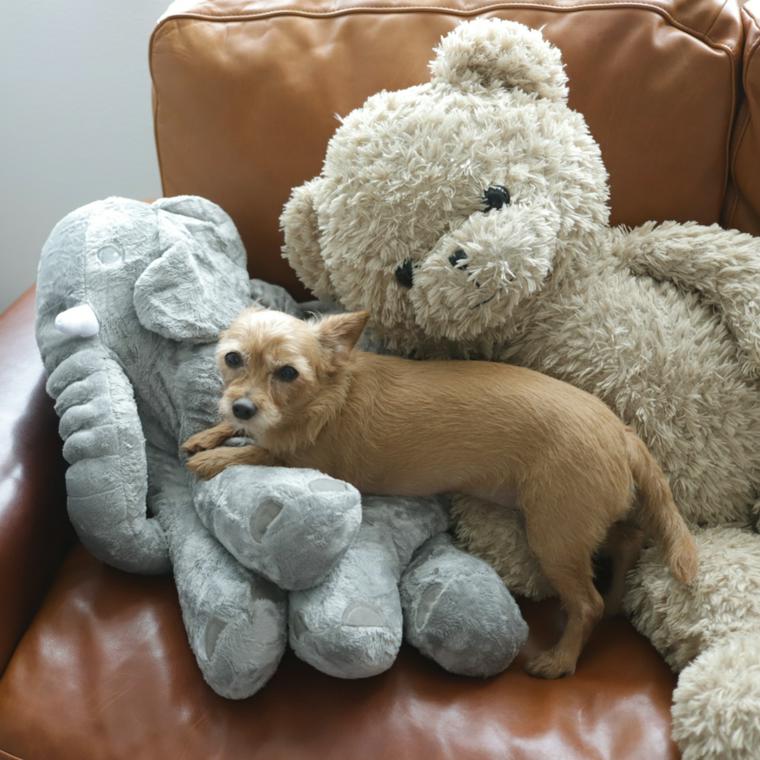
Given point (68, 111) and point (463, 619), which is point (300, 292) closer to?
point (463, 619)

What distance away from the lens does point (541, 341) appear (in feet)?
3.51

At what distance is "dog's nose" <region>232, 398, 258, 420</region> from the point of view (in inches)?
35.7

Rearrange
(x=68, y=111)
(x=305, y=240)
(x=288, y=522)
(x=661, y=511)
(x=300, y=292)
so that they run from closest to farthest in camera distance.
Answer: (x=288, y=522)
(x=661, y=511)
(x=305, y=240)
(x=300, y=292)
(x=68, y=111)

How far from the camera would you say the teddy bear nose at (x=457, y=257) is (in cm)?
92

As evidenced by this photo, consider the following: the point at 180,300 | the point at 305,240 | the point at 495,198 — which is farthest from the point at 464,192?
the point at 180,300

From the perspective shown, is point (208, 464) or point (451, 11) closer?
point (208, 464)

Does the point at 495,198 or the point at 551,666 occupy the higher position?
the point at 495,198

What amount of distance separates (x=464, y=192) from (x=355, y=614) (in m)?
0.49

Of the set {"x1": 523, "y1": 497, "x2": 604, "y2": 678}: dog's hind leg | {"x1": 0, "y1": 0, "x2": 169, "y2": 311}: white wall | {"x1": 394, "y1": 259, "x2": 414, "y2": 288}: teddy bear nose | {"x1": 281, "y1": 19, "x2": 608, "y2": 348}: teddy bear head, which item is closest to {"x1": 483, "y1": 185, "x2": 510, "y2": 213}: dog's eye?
{"x1": 281, "y1": 19, "x2": 608, "y2": 348}: teddy bear head

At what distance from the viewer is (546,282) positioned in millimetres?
1035

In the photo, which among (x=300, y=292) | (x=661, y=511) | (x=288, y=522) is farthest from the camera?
(x=300, y=292)

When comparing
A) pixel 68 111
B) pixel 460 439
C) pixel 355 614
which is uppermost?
pixel 68 111

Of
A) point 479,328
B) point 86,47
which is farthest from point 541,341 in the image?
point 86,47

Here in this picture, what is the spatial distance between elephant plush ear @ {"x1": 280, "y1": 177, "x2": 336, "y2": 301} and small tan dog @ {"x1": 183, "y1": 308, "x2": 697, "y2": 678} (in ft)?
0.57
